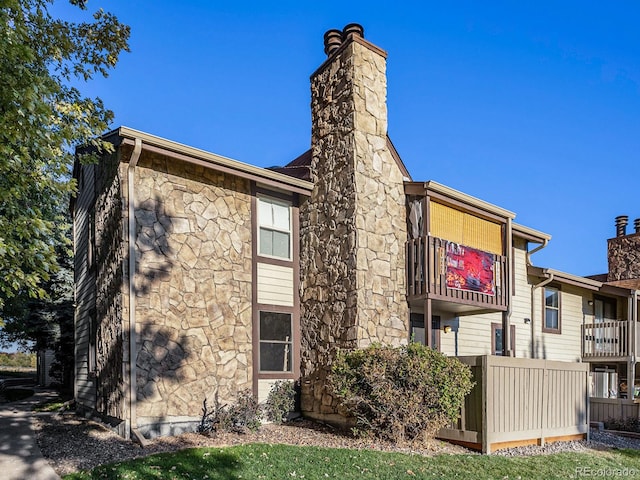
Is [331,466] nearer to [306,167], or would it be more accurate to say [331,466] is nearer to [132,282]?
[132,282]

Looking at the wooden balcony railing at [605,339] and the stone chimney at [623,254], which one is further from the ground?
the stone chimney at [623,254]

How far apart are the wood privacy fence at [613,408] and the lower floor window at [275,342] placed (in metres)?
9.82

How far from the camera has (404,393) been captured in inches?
362

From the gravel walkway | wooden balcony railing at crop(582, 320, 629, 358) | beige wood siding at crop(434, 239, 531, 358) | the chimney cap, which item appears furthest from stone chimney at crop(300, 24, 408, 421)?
wooden balcony railing at crop(582, 320, 629, 358)

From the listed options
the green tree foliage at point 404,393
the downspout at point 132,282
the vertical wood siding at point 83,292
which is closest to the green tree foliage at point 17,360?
the vertical wood siding at point 83,292

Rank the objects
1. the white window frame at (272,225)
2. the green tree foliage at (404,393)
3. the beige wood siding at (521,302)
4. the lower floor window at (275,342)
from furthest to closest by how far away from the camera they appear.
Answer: the beige wood siding at (521,302) → the white window frame at (272,225) → the lower floor window at (275,342) → the green tree foliage at (404,393)

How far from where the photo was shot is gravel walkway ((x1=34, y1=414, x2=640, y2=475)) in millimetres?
7582

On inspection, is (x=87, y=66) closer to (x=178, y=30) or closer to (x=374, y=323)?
(x=178, y=30)

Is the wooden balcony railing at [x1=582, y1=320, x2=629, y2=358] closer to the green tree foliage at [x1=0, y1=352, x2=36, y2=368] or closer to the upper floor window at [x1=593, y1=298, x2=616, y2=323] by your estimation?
the upper floor window at [x1=593, y1=298, x2=616, y2=323]

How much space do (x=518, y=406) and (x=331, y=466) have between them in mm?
4354

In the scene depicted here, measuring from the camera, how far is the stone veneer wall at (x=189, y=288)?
932 centimetres

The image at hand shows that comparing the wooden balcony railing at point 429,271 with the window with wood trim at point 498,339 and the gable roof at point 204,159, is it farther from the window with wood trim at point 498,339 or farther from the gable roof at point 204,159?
the window with wood trim at point 498,339

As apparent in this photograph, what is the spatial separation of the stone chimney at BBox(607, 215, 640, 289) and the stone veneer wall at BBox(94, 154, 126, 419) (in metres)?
18.8

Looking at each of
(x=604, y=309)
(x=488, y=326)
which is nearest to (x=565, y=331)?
(x=604, y=309)
